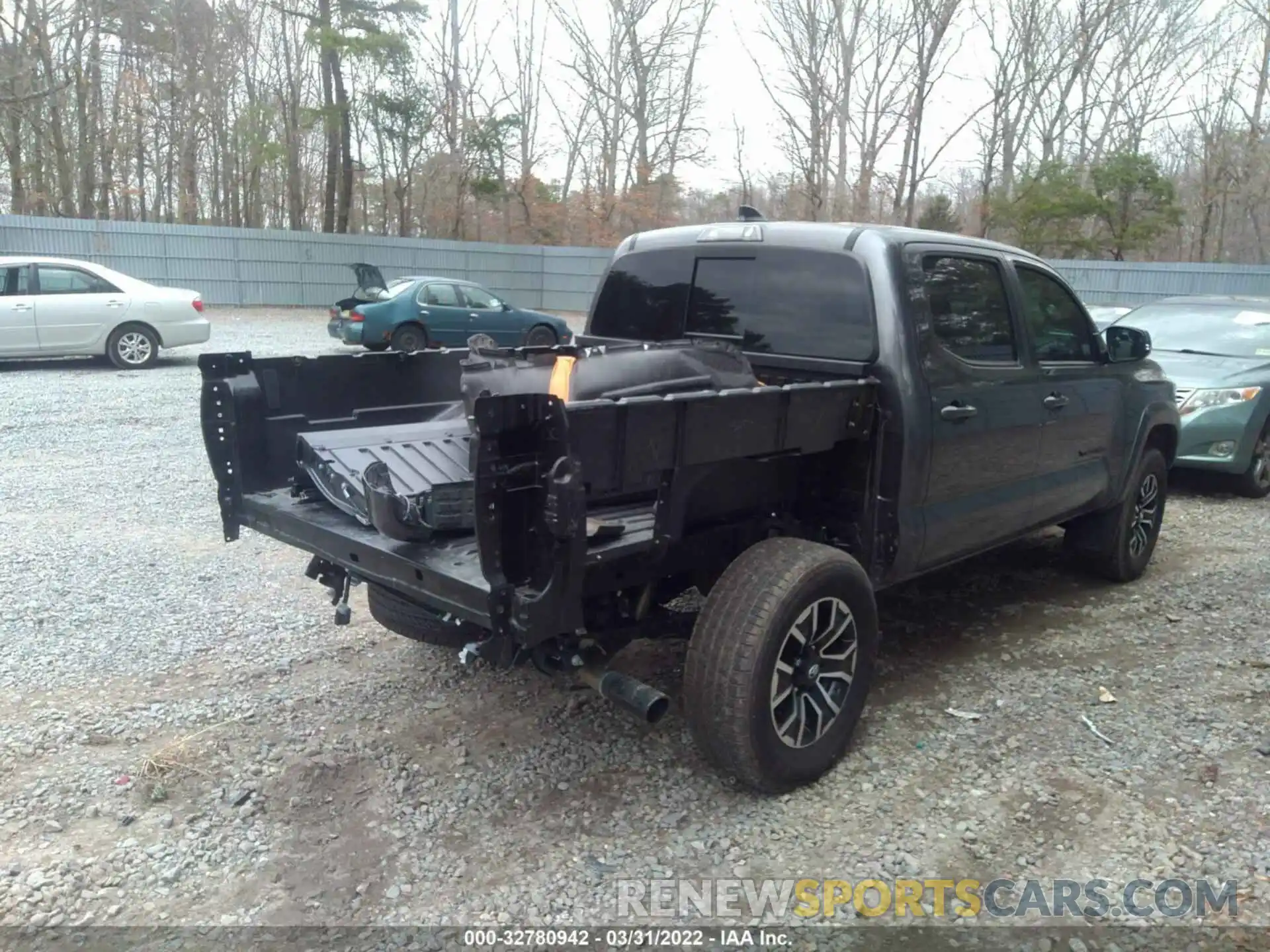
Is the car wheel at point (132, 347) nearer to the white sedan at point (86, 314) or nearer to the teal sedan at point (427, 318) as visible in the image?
the white sedan at point (86, 314)

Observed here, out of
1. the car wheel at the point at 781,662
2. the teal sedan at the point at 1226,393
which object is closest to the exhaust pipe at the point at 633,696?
the car wheel at the point at 781,662

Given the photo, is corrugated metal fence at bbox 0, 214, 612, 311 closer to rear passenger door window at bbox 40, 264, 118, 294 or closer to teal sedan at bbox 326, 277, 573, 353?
teal sedan at bbox 326, 277, 573, 353

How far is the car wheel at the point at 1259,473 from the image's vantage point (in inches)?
312

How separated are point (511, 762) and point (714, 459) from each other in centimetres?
140

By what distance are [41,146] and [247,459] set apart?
102 ft

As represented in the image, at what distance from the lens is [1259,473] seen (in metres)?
7.97

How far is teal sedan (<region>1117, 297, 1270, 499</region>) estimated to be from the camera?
25.3ft

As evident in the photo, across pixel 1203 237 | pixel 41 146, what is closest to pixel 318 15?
pixel 41 146

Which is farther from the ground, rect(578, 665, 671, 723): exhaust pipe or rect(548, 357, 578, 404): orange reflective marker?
rect(548, 357, 578, 404): orange reflective marker

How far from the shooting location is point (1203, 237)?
3017cm

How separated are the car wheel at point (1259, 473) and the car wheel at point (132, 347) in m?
12.8

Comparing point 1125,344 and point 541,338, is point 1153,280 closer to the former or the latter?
point 1125,344

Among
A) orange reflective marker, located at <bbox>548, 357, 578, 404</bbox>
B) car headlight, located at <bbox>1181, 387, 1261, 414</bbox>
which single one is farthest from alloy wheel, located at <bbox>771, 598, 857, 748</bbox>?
car headlight, located at <bbox>1181, 387, 1261, 414</bbox>

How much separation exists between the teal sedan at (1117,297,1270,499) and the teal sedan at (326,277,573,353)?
9.30m
